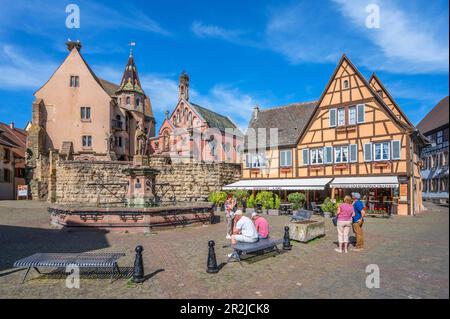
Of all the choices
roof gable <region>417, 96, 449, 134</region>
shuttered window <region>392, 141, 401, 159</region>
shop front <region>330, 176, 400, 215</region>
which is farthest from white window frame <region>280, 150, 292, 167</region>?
roof gable <region>417, 96, 449, 134</region>

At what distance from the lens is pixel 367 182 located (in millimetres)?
21609

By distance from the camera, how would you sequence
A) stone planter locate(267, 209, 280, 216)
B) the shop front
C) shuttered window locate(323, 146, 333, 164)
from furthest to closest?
shuttered window locate(323, 146, 333, 164) → stone planter locate(267, 209, 280, 216) → the shop front

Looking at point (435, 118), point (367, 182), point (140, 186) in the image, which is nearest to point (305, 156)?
point (367, 182)

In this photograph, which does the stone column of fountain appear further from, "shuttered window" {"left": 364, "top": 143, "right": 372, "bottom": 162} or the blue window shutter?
the blue window shutter

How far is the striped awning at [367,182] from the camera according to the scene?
2069cm

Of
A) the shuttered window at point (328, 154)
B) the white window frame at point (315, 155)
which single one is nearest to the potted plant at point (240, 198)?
the white window frame at point (315, 155)

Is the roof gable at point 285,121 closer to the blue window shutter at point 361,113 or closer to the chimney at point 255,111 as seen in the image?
the chimney at point 255,111

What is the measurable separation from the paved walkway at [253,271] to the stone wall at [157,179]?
18.2 metres

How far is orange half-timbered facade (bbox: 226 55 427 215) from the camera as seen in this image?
21.9 metres

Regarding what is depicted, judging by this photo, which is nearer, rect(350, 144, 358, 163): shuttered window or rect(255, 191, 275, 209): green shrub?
rect(255, 191, 275, 209): green shrub

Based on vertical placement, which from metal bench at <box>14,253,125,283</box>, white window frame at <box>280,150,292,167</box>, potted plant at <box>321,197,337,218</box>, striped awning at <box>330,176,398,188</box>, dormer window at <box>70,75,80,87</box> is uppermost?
dormer window at <box>70,75,80,87</box>

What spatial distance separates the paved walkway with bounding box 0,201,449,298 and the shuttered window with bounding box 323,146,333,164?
13.1m

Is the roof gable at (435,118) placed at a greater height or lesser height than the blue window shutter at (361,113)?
greater
